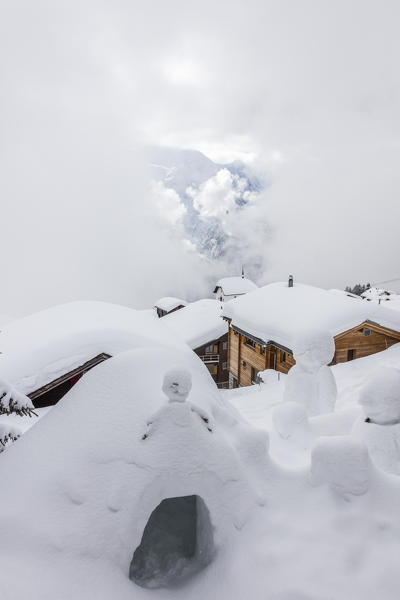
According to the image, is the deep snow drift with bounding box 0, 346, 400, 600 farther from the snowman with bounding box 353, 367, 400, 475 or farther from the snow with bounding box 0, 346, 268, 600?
the snowman with bounding box 353, 367, 400, 475

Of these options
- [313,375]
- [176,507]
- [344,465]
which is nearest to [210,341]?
[313,375]

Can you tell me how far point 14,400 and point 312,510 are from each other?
4088 mm

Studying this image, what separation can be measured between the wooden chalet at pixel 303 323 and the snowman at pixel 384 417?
311 inches

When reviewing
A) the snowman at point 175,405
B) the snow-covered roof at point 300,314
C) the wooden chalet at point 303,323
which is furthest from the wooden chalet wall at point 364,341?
the snowman at point 175,405

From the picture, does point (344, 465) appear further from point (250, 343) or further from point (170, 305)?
point (170, 305)

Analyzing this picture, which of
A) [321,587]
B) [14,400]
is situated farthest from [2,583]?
[321,587]

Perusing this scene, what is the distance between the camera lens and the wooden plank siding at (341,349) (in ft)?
50.0

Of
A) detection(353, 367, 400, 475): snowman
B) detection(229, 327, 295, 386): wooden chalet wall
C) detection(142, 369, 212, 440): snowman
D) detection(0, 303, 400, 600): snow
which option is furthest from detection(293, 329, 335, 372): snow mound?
detection(229, 327, 295, 386): wooden chalet wall

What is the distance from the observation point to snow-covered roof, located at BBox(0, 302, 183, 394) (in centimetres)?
1020

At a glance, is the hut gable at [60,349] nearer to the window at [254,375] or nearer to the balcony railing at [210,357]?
the window at [254,375]

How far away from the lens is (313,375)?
809 cm

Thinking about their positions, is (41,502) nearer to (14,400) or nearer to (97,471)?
(97,471)

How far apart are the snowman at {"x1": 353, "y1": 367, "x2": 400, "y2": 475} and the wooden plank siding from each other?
910 cm

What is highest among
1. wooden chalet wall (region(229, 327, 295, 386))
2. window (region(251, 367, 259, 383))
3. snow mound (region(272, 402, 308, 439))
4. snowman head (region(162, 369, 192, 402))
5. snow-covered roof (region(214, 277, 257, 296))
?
snow-covered roof (region(214, 277, 257, 296))
